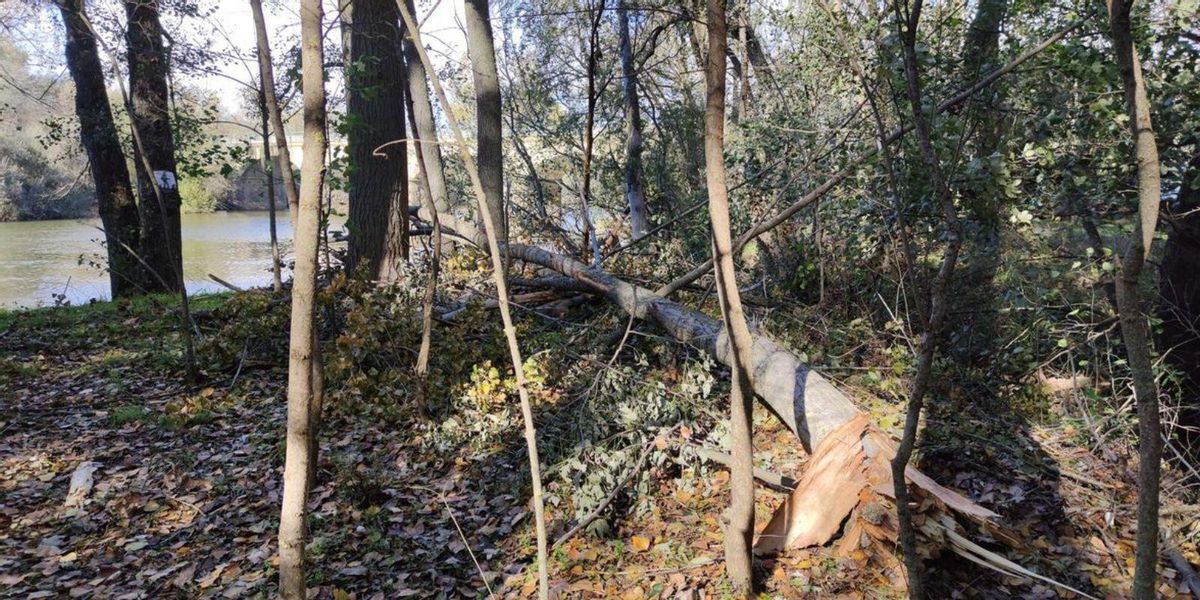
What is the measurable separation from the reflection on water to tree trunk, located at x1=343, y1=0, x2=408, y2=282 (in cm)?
171

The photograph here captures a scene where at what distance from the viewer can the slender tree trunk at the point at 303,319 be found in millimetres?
2288

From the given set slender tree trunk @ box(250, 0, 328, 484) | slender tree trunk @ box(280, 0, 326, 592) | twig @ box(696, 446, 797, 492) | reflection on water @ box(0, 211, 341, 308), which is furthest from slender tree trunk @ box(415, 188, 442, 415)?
reflection on water @ box(0, 211, 341, 308)

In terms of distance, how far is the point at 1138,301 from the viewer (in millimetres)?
1649

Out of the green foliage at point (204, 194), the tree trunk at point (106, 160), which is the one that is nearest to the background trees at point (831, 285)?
the tree trunk at point (106, 160)

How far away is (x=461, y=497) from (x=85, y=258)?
1001cm

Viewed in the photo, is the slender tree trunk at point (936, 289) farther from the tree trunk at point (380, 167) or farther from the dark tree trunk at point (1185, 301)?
the tree trunk at point (380, 167)

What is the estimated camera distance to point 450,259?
284 inches

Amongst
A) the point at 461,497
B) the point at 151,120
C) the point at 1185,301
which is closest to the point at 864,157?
the point at 1185,301

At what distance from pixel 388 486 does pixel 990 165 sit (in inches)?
167

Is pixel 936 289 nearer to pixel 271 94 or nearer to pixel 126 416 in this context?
pixel 271 94

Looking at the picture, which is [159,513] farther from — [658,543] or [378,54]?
[378,54]

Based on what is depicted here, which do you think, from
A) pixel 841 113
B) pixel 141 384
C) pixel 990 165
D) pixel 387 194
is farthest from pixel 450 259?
pixel 990 165

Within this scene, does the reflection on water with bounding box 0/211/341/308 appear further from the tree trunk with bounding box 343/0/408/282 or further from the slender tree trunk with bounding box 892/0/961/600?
the slender tree trunk with bounding box 892/0/961/600

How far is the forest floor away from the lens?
3.20 metres
